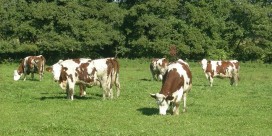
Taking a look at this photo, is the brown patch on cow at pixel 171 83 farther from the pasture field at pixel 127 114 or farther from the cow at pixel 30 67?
the cow at pixel 30 67

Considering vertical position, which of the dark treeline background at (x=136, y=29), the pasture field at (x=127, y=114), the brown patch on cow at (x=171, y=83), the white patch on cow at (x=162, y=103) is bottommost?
the pasture field at (x=127, y=114)

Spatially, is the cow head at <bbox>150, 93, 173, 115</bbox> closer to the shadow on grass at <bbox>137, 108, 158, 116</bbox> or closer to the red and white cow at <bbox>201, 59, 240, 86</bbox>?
the shadow on grass at <bbox>137, 108, 158, 116</bbox>

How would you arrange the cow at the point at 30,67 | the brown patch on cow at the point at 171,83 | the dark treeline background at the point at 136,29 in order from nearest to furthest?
the brown patch on cow at the point at 171,83, the cow at the point at 30,67, the dark treeline background at the point at 136,29

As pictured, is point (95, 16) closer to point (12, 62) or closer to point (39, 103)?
point (12, 62)

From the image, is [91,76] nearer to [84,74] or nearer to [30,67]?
[84,74]

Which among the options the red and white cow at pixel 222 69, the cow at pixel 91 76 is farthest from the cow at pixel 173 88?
the red and white cow at pixel 222 69

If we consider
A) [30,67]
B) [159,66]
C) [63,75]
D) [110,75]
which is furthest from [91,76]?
[30,67]

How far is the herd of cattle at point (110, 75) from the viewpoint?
1642 centimetres

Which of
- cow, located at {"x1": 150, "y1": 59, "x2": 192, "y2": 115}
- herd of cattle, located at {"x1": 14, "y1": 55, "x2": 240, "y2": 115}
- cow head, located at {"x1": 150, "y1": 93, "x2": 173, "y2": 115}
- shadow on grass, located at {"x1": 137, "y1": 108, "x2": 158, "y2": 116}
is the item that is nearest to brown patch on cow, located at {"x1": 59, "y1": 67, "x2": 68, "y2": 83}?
herd of cattle, located at {"x1": 14, "y1": 55, "x2": 240, "y2": 115}

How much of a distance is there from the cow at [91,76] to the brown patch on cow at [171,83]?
16.2 feet

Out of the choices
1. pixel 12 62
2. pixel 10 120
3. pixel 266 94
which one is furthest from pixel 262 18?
pixel 10 120

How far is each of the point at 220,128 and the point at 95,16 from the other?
43.8m

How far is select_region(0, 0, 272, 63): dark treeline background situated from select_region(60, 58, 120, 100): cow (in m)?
31.5

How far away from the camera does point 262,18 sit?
2376 inches
